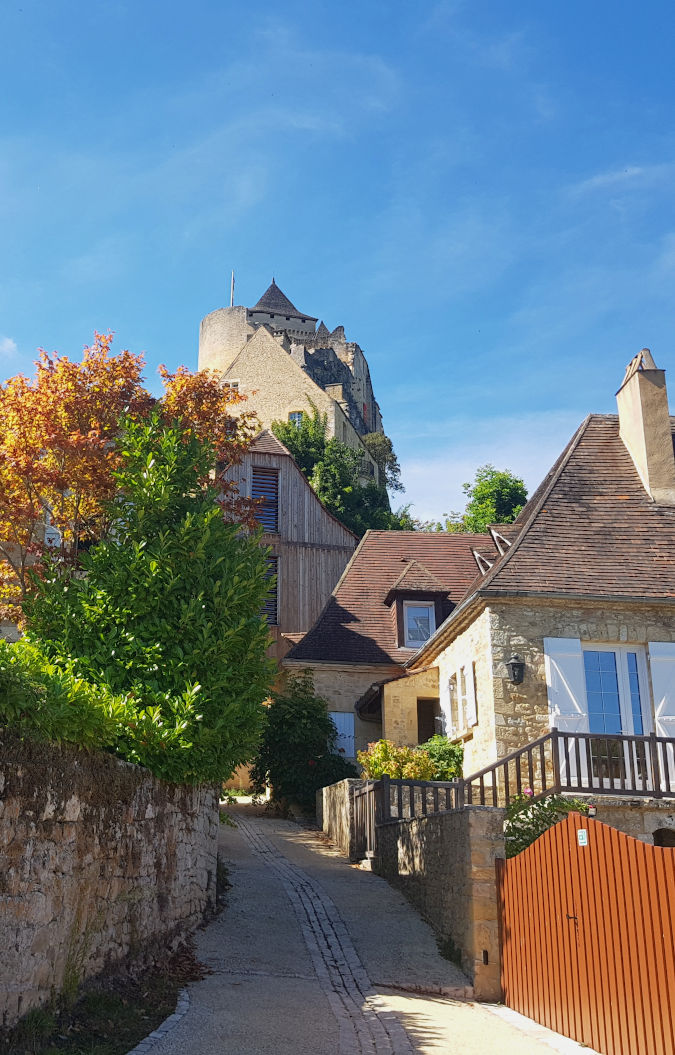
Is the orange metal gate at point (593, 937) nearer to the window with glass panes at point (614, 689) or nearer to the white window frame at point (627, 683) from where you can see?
→ the window with glass panes at point (614, 689)

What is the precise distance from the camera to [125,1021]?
6664 mm

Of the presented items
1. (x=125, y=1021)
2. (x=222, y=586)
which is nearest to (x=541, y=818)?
(x=222, y=586)

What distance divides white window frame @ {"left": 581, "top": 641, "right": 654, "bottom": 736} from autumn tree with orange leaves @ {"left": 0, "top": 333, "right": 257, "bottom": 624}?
608 cm

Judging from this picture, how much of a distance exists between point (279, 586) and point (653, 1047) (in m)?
23.3

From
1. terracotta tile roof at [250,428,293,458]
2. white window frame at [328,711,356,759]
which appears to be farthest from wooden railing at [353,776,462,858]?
terracotta tile roof at [250,428,293,458]

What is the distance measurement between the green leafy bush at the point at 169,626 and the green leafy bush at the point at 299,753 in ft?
32.3

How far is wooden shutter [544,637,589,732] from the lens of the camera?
1398cm

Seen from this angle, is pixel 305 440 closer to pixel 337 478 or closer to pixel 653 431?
pixel 337 478

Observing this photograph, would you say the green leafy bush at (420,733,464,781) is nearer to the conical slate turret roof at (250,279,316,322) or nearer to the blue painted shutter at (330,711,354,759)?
the blue painted shutter at (330,711,354,759)

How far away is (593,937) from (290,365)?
50.5 m

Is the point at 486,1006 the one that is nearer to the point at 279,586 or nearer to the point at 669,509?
the point at 669,509

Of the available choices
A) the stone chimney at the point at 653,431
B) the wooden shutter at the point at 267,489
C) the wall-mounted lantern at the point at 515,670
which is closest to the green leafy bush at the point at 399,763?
the wall-mounted lantern at the point at 515,670

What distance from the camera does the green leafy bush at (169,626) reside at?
8.92 metres

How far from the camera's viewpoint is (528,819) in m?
10.4
